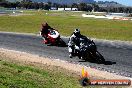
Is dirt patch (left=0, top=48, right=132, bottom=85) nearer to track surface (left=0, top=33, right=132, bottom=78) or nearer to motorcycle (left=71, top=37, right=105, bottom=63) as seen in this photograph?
track surface (left=0, top=33, right=132, bottom=78)

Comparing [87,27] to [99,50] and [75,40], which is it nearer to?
[99,50]

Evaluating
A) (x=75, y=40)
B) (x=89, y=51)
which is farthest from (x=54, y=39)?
(x=89, y=51)

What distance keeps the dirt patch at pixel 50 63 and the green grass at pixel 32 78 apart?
1313 millimetres

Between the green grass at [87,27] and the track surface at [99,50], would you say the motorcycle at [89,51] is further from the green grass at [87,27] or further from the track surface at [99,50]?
the green grass at [87,27]

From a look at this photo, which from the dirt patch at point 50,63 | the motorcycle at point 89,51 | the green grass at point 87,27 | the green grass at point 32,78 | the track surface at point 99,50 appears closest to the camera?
the green grass at point 32,78

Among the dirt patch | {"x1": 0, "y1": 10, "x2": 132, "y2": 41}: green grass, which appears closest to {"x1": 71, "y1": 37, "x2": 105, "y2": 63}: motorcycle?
the dirt patch

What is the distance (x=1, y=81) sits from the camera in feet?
48.8

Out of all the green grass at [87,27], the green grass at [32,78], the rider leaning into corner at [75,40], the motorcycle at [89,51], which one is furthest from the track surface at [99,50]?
the green grass at [87,27]

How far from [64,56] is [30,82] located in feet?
29.7

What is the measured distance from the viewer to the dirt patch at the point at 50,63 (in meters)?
17.7

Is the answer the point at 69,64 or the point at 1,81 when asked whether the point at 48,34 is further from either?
the point at 1,81

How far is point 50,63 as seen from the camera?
21078 millimetres

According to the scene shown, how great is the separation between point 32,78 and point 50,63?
502 centimetres

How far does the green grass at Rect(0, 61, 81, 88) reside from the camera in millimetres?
14539
